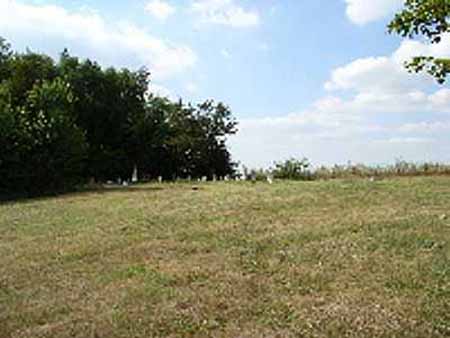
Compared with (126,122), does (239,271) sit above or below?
below

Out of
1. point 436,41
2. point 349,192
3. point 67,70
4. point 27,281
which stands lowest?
point 27,281

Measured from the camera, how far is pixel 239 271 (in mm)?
11523

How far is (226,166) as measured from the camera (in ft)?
174

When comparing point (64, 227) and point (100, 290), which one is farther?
point (64, 227)

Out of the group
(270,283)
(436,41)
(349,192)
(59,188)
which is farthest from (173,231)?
(59,188)

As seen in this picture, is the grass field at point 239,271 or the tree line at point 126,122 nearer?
the grass field at point 239,271

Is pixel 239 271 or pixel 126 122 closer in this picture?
pixel 239 271

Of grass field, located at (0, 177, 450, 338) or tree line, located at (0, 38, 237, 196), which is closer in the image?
grass field, located at (0, 177, 450, 338)

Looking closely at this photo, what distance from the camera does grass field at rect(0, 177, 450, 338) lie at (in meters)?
8.55

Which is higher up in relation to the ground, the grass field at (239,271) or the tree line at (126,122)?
the tree line at (126,122)

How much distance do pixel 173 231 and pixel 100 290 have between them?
5837mm

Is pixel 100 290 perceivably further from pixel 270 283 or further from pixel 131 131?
pixel 131 131

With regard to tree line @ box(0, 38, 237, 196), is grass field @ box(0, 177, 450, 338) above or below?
below

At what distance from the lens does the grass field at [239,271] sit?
8.55 metres
